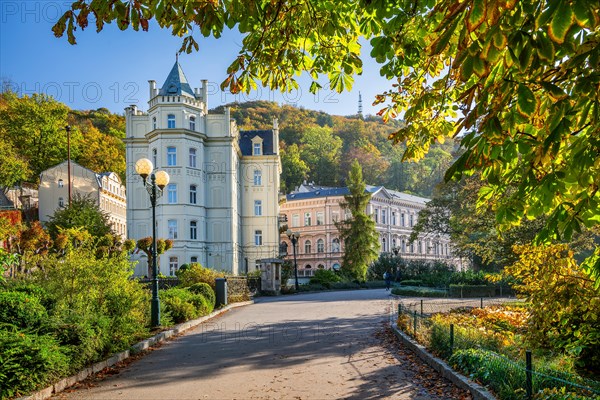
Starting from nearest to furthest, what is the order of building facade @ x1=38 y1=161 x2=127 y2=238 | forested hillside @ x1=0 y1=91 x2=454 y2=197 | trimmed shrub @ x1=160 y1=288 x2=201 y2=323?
trimmed shrub @ x1=160 y1=288 x2=201 y2=323
building facade @ x1=38 y1=161 x2=127 y2=238
forested hillside @ x1=0 y1=91 x2=454 y2=197

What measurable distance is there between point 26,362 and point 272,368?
176 inches

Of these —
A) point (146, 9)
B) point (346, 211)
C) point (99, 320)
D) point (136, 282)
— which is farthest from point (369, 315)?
point (346, 211)

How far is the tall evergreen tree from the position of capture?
187ft

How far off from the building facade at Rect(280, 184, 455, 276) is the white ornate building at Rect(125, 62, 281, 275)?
22.0 metres

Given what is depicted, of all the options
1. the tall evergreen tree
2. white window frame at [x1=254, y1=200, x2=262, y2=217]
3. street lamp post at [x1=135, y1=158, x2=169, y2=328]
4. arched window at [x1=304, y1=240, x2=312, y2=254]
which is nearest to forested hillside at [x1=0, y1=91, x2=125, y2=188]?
white window frame at [x1=254, y1=200, x2=262, y2=217]

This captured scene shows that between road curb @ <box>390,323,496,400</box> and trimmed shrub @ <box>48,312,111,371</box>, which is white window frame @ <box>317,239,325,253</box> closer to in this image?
road curb @ <box>390,323,496,400</box>

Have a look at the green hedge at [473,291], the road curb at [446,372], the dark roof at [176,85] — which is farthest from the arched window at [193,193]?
the road curb at [446,372]

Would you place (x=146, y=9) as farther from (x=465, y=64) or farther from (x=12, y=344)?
(x=12, y=344)

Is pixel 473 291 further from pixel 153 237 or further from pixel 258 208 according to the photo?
pixel 258 208

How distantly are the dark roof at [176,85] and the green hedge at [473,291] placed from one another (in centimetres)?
2760

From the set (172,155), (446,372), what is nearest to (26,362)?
(446,372)

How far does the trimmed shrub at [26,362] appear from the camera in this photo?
7496 millimetres

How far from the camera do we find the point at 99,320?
35.7 ft

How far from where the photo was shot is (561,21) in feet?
9.20
